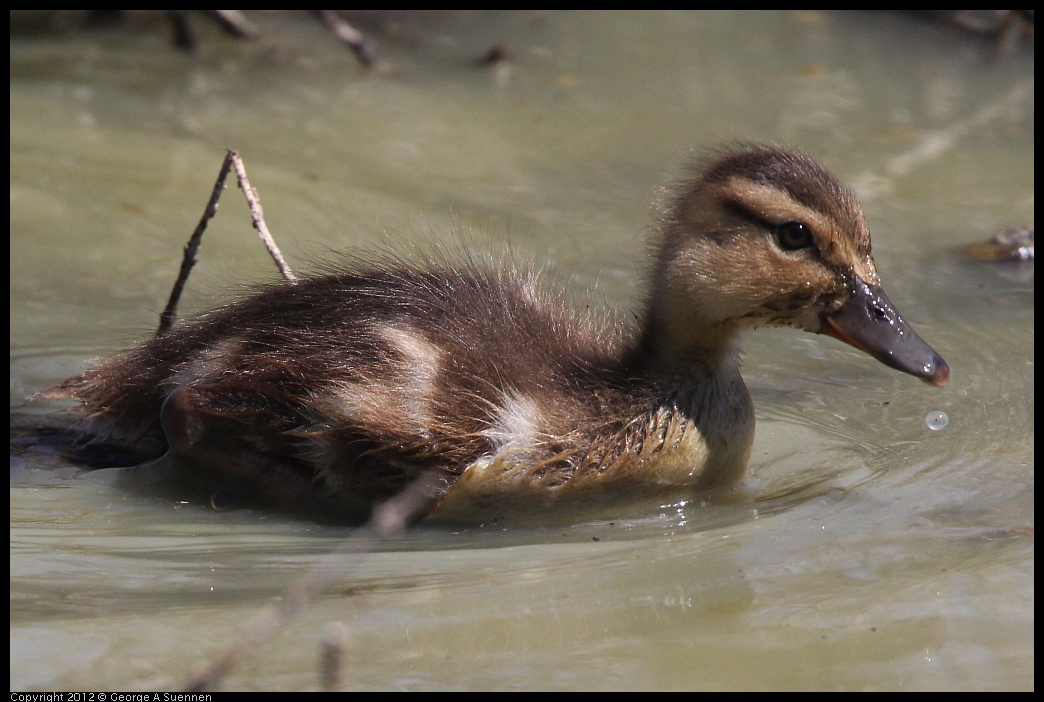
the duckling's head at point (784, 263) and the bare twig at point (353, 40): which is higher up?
the duckling's head at point (784, 263)

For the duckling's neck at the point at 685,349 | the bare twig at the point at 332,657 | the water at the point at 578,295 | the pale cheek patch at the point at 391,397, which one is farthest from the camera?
the duckling's neck at the point at 685,349

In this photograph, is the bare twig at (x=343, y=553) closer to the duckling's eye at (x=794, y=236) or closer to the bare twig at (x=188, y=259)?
the bare twig at (x=188, y=259)

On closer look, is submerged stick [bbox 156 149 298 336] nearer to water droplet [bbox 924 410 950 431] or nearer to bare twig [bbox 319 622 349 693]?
bare twig [bbox 319 622 349 693]

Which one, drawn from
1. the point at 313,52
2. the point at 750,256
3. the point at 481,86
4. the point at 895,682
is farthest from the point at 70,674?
the point at 313,52

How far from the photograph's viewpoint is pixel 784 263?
12.8ft

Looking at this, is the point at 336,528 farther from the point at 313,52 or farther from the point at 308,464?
the point at 313,52

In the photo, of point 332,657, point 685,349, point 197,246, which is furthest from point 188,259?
point 332,657

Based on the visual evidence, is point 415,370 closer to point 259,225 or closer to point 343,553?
point 343,553

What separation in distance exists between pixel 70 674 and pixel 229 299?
1.84 meters

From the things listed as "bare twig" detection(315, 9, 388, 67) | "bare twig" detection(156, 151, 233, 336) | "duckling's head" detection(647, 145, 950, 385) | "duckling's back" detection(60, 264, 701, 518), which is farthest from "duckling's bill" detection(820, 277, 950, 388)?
"bare twig" detection(315, 9, 388, 67)

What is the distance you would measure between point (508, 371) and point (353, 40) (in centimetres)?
469

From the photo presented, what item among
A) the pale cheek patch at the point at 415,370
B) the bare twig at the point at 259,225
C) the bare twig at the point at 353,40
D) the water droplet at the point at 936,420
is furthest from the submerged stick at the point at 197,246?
the bare twig at the point at 353,40

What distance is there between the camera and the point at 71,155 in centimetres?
675

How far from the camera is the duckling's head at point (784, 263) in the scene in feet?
12.7
